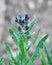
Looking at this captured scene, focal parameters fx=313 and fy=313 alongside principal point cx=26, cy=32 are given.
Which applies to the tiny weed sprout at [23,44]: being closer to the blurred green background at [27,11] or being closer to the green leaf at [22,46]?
the green leaf at [22,46]

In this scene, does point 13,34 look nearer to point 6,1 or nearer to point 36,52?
point 36,52

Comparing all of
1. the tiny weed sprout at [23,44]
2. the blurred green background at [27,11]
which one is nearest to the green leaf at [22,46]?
the tiny weed sprout at [23,44]

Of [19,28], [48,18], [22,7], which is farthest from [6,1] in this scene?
[19,28]

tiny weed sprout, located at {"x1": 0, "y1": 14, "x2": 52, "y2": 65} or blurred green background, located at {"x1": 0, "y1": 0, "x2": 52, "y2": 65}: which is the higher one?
tiny weed sprout, located at {"x1": 0, "y1": 14, "x2": 52, "y2": 65}

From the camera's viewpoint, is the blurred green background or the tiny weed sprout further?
the blurred green background

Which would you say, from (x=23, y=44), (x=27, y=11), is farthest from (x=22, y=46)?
(x=27, y=11)

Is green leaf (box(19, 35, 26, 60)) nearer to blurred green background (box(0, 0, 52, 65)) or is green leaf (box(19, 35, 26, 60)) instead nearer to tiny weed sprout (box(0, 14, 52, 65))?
tiny weed sprout (box(0, 14, 52, 65))

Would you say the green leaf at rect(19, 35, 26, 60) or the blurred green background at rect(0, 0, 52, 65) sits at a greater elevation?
the green leaf at rect(19, 35, 26, 60)

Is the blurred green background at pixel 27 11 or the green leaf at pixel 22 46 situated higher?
the green leaf at pixel 22 46

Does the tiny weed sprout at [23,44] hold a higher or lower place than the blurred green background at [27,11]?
higher

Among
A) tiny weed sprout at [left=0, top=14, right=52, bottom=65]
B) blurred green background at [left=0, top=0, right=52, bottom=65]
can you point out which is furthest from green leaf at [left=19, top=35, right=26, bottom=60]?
blurred green background at [left=0, top=0, right=52, bottom=65]

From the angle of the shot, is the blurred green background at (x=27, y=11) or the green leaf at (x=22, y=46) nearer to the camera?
the green leaf at (x=22, y=46)

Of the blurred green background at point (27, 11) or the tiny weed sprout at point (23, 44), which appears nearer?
the tiny weed sprout at point (23, 44)
